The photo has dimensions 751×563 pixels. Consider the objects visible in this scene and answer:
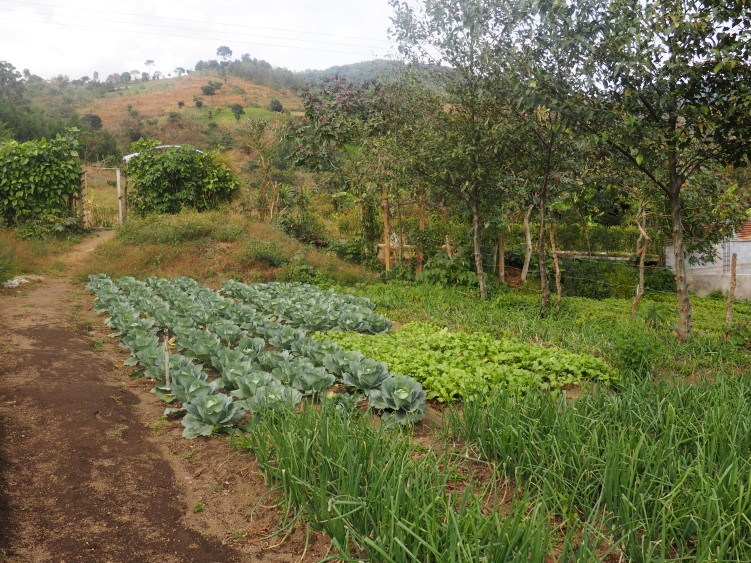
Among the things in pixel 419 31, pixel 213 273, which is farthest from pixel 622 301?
pixel 213 273

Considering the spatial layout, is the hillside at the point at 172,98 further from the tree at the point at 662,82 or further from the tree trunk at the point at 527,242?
the tree at the point at 662,82

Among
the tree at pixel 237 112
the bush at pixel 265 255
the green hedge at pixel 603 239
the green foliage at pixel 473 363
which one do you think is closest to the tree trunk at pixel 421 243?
the bush at pixel 265 255

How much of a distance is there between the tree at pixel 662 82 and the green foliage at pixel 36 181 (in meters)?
12.8

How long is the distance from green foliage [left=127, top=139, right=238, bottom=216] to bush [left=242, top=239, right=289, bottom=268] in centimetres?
451

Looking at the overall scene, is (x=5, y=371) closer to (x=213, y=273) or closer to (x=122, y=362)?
(x=122, y=362)

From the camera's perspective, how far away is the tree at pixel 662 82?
6.40 meters

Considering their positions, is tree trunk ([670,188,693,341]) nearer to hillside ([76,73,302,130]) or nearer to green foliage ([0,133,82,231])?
green foliage ([0,133,82,231])

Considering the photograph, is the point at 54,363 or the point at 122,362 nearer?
the point at 54,363

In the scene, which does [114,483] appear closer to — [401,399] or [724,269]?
[401,399]

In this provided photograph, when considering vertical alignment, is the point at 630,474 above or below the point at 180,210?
below

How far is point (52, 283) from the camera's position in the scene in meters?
11.4

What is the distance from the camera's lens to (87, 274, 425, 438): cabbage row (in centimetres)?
438

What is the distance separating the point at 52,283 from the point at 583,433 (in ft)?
36.0

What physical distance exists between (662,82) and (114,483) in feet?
22.4
